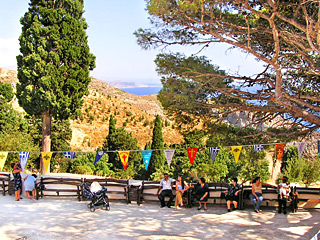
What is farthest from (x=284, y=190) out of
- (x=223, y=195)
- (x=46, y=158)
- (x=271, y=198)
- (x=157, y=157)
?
(x=157, y=157)

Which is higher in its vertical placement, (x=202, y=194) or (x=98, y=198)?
(x=202, y=194)

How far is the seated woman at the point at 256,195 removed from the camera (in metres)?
8.75

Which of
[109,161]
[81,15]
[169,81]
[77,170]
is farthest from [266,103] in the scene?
[109,161]

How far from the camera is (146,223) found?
7.98 metres

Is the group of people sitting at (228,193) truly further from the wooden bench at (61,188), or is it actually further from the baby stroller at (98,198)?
the wooden bench at (61,188)

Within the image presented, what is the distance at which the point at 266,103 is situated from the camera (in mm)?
10625

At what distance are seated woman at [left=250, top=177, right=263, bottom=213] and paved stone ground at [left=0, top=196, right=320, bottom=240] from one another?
0.21m

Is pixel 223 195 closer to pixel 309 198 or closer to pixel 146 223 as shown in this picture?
pixel 309 198

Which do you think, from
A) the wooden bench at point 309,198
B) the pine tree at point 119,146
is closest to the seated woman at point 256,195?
the wooden bench at point 309,198

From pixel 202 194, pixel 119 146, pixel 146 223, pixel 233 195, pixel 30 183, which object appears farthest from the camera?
pixel 119 146

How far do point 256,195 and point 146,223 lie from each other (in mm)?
2940

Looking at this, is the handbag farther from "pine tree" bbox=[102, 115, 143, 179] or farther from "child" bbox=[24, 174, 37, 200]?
"pine tree" bbox=[102, 115, 143, 179]

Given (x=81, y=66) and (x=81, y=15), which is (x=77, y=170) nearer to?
(x=81, y=66)

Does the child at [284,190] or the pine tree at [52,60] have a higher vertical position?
the pine tree at [52,60]
